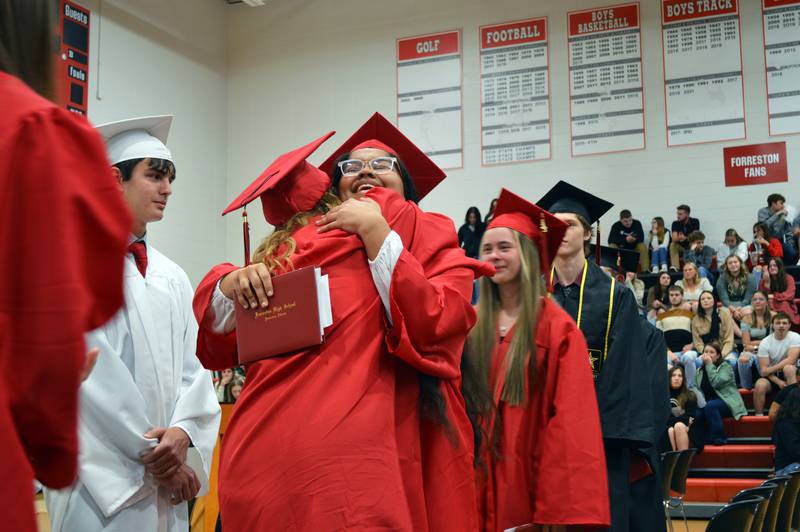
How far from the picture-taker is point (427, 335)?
6.81 ft

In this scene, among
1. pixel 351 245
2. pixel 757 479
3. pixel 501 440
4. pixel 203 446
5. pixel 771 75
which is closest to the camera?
pixel 351 245

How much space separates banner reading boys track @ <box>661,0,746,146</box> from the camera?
14211 mm

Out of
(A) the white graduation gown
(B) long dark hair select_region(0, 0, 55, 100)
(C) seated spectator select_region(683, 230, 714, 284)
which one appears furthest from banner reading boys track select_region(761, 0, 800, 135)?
(B) long dark hair select_region(0, 0, 55, 100)

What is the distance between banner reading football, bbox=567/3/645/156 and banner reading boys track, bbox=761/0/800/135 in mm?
2034

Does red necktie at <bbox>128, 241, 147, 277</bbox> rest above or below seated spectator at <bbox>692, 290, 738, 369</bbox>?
above

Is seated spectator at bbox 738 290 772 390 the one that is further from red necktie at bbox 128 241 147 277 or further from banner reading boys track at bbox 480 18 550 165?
red necktie at bbox 128 241 147 277

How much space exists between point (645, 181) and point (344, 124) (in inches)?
225

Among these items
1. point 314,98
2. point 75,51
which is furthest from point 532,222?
point 314,98

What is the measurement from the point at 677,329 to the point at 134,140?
10599 millimetres

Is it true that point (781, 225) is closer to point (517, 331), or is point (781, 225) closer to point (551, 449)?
point (517, 331)

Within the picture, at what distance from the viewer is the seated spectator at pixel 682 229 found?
1388 cm

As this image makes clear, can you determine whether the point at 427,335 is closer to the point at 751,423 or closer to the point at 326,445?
the point at 326,445

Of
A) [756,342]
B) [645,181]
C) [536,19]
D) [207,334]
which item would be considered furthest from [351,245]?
[536,19]

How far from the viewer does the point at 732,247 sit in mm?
13633
